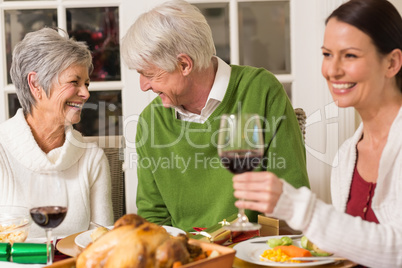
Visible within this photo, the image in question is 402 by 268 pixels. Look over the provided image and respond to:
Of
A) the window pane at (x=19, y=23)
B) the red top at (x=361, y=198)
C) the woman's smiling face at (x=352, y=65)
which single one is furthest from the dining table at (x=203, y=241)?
the window pane at (x=19, y=23)

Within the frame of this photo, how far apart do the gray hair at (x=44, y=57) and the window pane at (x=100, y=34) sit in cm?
74

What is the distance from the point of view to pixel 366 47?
1351mm

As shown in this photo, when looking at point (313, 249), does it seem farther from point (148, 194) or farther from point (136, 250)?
point (148, 194)

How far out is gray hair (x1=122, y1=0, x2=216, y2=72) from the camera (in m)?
2.03

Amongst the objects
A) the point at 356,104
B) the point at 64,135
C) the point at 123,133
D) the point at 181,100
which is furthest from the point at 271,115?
the point at 123,133

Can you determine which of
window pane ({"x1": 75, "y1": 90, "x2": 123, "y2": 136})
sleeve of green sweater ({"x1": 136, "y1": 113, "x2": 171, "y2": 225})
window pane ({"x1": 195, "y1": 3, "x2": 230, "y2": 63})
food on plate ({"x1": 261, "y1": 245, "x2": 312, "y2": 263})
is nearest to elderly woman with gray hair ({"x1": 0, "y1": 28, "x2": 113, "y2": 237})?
sleeve of green sweater ({"x1": 136, "y1": 113, "x2": 171, "y2": 225})

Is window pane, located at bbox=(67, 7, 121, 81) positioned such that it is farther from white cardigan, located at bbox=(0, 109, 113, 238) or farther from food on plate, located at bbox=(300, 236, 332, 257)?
food on plate, located at bbox=(300, 236, 332, 257)

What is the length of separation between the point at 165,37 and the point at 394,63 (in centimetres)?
93

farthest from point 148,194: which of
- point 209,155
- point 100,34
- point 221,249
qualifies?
point 100,34

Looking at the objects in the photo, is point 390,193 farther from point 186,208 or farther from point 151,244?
point 186,208

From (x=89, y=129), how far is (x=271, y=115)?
139cm

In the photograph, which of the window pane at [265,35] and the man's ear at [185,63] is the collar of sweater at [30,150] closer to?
the man's ear at [185,63]

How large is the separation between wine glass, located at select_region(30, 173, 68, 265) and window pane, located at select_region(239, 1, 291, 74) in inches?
77.6

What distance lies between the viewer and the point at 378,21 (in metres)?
1.35
